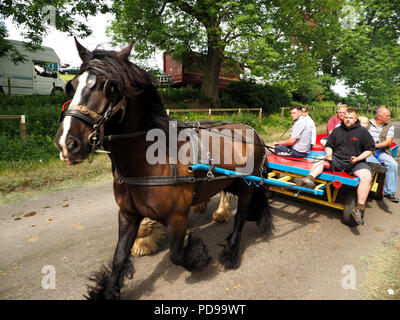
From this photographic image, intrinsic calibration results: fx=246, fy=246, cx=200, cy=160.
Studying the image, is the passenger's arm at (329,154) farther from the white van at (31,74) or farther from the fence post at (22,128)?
the white van at (31,74)

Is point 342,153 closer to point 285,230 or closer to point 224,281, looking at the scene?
point 285,230

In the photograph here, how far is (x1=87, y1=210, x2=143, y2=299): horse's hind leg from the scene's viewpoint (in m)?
2.19

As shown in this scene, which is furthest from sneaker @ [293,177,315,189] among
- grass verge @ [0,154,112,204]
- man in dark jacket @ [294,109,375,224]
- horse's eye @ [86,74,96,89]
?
grass verge @ [0,154,112,204]

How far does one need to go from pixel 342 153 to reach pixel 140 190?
11.3 feet

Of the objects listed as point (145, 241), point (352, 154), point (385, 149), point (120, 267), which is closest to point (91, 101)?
point (120, 267)

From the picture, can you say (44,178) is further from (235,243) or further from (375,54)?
(375,54)

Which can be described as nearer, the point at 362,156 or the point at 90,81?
the point at 90,81

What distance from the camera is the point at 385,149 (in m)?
4.85

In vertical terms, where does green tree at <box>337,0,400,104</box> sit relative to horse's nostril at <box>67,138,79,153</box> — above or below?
above

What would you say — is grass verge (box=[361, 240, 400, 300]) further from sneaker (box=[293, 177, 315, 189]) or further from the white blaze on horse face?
the white blaze on horse face

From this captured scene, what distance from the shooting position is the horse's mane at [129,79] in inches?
65.5

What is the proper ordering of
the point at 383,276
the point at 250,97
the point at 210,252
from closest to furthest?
the point at 383,276
the point at 210,252
the point at 250,97

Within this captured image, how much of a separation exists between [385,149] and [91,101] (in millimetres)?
5446
